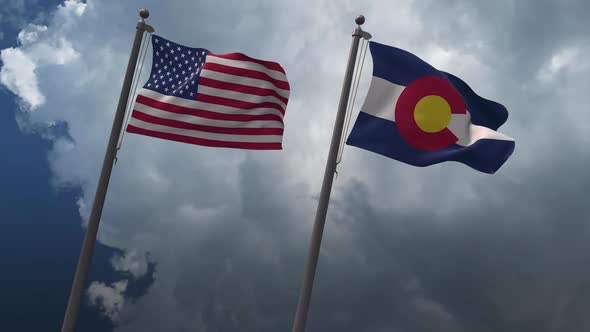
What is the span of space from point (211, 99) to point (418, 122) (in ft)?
20.7

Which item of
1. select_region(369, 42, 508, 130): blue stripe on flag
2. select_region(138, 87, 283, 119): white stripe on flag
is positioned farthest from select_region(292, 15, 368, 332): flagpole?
select_region(138, 87, 283, 119): white stripe on flag

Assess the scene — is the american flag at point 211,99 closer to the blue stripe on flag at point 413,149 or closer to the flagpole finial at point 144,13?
the flagpole finial at point 144,13

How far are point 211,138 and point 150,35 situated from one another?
149 inches

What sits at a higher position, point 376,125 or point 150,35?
point 150,35

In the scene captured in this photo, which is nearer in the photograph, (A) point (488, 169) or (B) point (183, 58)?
(A) point (488, 169)

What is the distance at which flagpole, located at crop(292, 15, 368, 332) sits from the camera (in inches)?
742

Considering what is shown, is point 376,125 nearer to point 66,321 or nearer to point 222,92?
point 222,92

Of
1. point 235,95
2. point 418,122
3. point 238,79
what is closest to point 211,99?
point 235,95

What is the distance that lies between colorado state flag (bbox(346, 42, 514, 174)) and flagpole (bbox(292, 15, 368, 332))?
0.70 metres

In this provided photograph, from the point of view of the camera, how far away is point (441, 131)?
21.2 metres

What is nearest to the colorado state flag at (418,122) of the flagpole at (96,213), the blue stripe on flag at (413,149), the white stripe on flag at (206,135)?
the blue stripe on flag at (413,149)

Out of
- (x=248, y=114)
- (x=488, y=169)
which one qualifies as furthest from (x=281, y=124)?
(x=488, y=169)

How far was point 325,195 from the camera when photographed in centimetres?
1955

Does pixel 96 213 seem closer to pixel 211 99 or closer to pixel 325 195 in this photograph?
pixel 211 99
